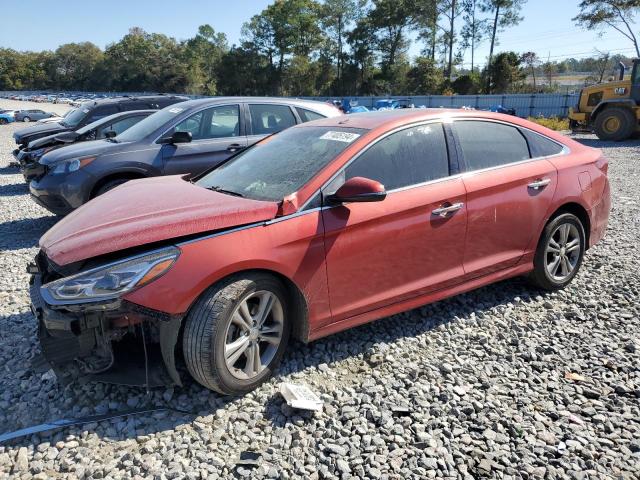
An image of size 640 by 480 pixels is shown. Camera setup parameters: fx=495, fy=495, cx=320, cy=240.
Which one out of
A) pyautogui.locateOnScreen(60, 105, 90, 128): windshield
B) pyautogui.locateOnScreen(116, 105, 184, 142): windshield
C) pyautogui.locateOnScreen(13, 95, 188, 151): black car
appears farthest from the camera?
pyautogui.locateOnScreen(60, 105, 90, 128): windshield

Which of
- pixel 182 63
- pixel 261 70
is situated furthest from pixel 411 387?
pixel 182 63

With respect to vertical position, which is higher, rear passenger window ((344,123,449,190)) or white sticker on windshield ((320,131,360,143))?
white sticker on windshield ((320,131,360,143))

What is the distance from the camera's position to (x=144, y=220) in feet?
9.52

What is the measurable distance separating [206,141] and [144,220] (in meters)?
3.97

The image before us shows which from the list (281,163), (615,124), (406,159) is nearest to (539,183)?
(406,159)

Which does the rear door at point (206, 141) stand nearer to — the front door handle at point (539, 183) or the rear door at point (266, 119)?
the rear door at point (266, 119)

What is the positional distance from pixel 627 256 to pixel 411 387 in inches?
137

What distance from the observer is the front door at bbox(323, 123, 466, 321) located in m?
3.12

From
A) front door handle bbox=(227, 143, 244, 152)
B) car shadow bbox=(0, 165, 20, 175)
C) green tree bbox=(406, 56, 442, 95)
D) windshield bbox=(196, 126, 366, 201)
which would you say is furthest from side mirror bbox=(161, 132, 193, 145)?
green tree bbox=(406, 56, 442, 95)

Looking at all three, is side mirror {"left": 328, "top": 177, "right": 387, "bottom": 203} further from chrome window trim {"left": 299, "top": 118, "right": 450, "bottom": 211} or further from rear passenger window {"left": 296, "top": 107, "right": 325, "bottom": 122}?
rear passenger window {"left": 296, "top": 107, "right": 325, "bottom": 122}

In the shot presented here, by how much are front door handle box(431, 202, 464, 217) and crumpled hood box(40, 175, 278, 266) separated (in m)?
1.20

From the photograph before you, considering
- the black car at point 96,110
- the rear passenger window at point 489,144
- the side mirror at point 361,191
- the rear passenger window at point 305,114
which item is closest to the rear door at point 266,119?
the rear passenger window at point 305,114

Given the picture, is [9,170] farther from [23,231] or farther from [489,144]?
[489,144]

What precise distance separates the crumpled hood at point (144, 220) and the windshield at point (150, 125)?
134 inches
